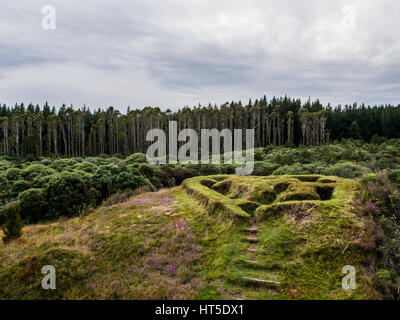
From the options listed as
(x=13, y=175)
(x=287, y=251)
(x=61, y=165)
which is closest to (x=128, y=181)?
(x=13, y=175)

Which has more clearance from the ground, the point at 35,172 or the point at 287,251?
the point at 35,172

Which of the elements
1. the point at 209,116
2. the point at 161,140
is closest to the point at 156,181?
the point at 161,140

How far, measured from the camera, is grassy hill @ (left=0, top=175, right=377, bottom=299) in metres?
5.48

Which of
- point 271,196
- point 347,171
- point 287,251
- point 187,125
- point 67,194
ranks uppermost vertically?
point 187,125

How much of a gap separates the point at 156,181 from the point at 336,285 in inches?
695

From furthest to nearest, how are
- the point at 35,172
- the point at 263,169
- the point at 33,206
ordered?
the point at 263,169 → the point at 35,172 → the point at 33,206

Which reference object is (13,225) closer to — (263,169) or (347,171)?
(263,169)

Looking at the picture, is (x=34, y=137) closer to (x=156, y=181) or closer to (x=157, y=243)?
(x=156, y=181)

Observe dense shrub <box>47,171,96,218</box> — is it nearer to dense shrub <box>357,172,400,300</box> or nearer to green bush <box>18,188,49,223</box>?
green bush <box>18,188,49,223</box>

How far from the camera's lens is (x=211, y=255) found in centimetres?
704

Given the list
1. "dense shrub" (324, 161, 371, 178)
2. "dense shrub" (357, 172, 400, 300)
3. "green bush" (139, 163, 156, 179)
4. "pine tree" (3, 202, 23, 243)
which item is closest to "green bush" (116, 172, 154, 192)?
"green bush" (139, 163, 156, 179)

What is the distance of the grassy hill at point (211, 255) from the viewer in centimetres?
548
